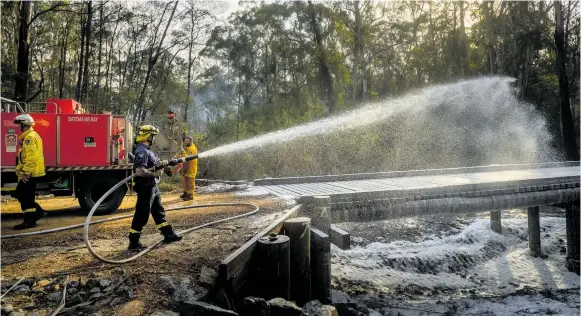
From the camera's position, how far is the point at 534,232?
12992 mm

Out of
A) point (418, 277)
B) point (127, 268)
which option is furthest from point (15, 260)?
point (418, 277)

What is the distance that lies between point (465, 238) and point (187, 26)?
26.1 metres

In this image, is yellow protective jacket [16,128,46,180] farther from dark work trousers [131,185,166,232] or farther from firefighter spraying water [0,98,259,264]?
dark work trousers [131,185,166,232]

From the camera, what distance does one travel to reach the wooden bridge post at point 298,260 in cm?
558

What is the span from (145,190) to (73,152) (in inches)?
156

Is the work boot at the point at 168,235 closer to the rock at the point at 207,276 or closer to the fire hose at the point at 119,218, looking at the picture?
the fire hose at the point at 119,218

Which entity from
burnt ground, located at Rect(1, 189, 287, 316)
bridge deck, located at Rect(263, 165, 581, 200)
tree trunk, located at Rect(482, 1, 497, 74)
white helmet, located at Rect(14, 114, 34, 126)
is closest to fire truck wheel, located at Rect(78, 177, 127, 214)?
burnt ground, located at Rect(1, 189, 287, 316)

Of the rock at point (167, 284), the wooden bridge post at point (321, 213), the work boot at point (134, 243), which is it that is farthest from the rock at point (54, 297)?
the wooden bridge post at point (321, 213)

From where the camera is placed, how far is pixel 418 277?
10.2m

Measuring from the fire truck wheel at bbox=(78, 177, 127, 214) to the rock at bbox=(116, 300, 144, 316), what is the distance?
5.28m

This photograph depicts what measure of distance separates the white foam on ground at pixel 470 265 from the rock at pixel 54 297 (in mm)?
6868

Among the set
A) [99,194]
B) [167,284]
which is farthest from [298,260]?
[99,194]

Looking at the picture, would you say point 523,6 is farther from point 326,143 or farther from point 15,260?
point 15,260

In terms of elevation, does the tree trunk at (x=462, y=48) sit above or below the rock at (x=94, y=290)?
above
